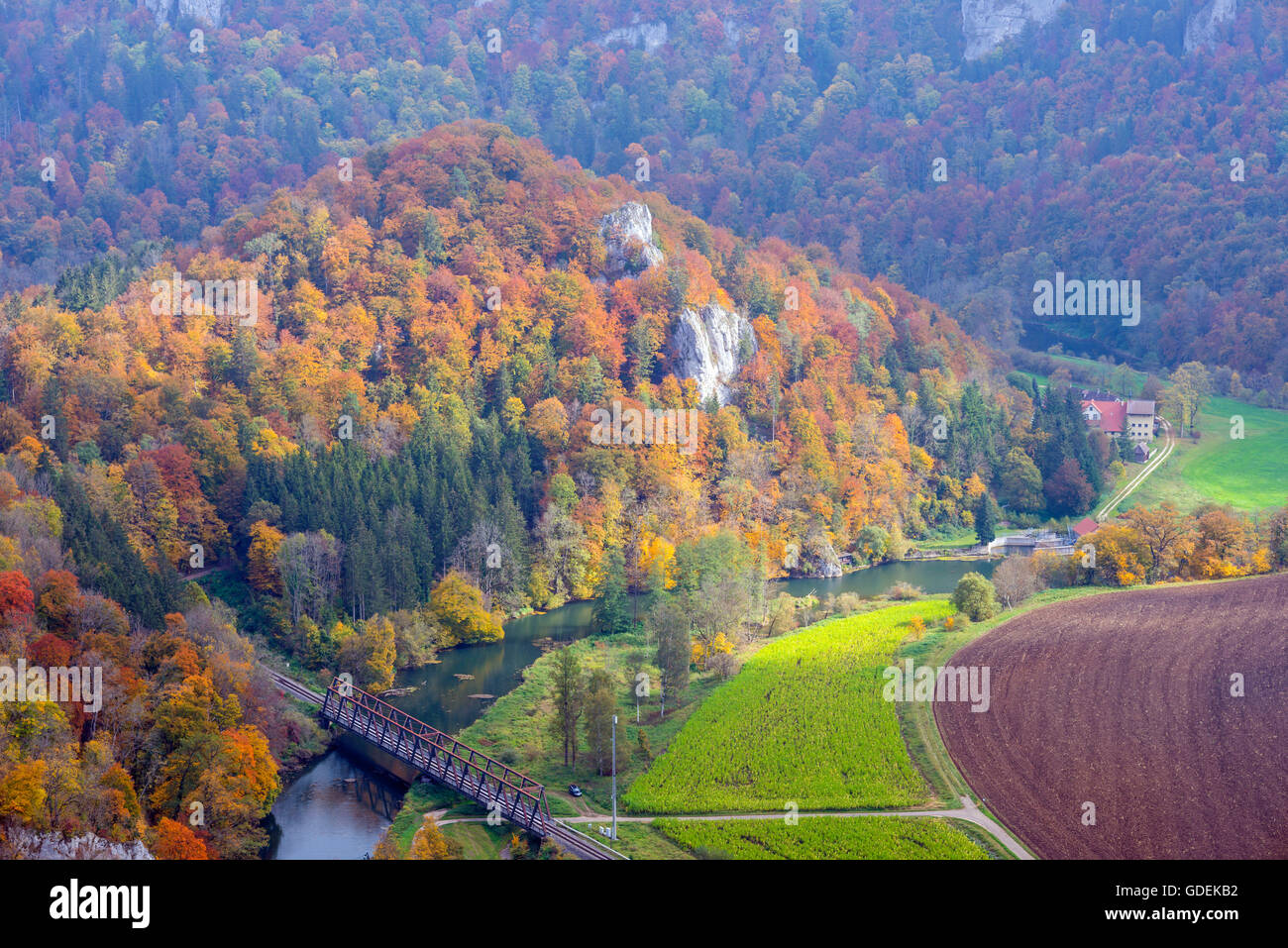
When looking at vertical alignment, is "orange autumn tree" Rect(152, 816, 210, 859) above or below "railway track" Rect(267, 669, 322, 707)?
below

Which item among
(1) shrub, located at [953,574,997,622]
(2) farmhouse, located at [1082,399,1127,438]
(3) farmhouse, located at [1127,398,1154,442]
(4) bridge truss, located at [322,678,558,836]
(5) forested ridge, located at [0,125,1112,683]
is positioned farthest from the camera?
(2) farmhouse, located at [1082,399,1127,438]

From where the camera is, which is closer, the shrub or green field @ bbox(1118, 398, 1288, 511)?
the shrub

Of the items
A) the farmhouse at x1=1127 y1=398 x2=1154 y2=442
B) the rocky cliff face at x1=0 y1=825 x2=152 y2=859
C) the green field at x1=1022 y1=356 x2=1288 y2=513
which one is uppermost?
the farmhouse at x1=1127 y1=398 x2=1154 y2=442

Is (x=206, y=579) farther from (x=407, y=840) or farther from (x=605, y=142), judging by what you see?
(x=605, y=142)

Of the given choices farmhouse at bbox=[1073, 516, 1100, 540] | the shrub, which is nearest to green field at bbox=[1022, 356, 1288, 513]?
farmhouse at bbox=[1073, 516, 1100, 540]

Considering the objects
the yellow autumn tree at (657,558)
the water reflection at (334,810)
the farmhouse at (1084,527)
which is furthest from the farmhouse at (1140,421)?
the water reflection at (334,810)

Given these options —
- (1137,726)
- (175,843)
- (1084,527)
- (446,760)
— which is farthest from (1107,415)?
(175,843)

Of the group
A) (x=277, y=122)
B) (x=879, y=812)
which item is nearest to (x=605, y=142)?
(x=277, y=122)

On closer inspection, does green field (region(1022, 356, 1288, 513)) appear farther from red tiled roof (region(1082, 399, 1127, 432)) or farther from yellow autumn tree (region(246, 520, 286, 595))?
yellow autumn tree (region(246, 520, 286, 595))
